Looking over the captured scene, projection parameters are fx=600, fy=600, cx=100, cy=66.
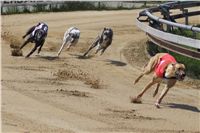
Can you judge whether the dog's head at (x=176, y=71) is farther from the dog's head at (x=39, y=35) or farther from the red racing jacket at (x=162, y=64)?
the dog's head at (x=39, y=35)

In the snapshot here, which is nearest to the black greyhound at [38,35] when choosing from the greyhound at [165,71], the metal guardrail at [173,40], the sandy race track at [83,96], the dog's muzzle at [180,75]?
the sandy race track at [83,96]

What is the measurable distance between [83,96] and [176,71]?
1525 mm

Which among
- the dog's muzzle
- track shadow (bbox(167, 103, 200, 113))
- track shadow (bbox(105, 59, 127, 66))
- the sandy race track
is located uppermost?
the dog's muzzle

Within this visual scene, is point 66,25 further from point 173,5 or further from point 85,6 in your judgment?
point 85,6

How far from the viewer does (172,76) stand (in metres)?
8.81

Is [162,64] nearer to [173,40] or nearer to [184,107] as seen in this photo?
→ [184,107]

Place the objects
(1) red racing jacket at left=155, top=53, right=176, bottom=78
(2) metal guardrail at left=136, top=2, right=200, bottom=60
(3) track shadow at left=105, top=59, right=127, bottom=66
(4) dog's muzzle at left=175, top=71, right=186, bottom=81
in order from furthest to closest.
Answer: (3) track shadow at left=105, top=59, right=127, bottom=66
(2) metal guardrail at left=136, top=2, right=200, bottom=60
(1) red racing jacket at left=155, top=53, right=176, bottom=78
(4) dog's muzzle at left=175, top=71, right=186, bottom=81

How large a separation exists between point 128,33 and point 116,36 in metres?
0.83

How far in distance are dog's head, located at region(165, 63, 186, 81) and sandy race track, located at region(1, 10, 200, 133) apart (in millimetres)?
509

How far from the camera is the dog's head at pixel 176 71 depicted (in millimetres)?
8602

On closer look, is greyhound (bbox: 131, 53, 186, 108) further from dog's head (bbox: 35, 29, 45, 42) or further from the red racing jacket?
dog's head (bbox: 35, 29, 45, 42)

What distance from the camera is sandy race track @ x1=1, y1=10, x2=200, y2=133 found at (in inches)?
293

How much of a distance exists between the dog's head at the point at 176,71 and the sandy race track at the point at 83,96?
51 cm

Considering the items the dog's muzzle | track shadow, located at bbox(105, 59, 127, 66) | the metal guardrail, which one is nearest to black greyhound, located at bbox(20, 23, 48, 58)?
track shadow, located at bbox(105, 59, 127, 66)
